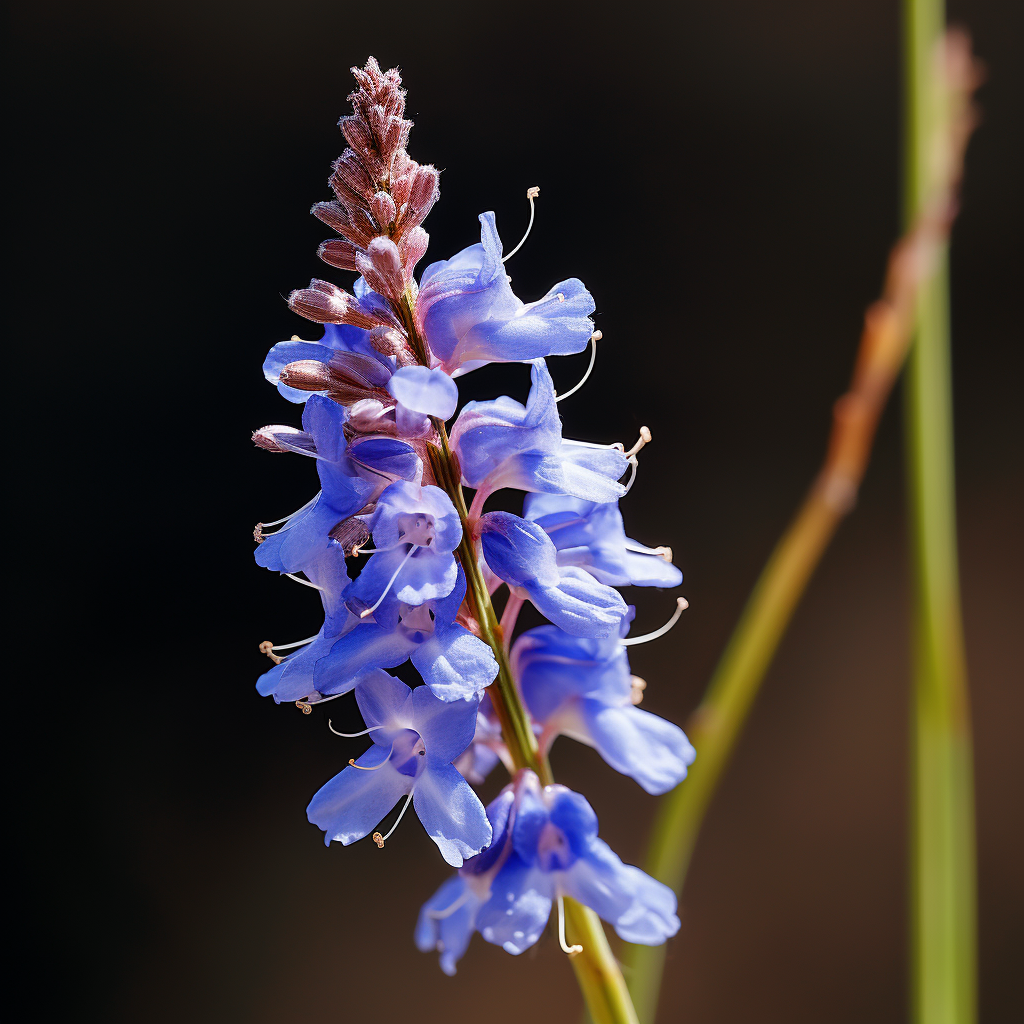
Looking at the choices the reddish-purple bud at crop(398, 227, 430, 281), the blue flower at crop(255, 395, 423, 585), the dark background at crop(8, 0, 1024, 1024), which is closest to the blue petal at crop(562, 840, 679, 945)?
the blue flower at crop(255, 395, 423, 585)

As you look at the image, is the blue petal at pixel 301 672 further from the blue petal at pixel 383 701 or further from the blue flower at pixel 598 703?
the blue flower at pixel 598 703

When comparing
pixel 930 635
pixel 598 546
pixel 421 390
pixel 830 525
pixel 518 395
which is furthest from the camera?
pixel 518 395

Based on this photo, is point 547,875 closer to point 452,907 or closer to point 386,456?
point 452,907

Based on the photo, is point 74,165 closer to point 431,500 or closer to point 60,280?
point 60,280

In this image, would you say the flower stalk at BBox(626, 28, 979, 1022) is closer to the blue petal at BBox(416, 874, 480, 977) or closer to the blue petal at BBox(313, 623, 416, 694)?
the blue petal at BBox(416, 874, 480, 977)

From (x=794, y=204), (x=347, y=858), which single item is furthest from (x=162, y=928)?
(x=794, y=204)

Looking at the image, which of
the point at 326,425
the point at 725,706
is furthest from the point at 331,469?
the point at 725,706

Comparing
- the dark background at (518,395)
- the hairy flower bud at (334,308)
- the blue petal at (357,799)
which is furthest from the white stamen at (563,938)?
the dark background at (518,395)

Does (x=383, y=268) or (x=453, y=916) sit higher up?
(x=383, y=268)
